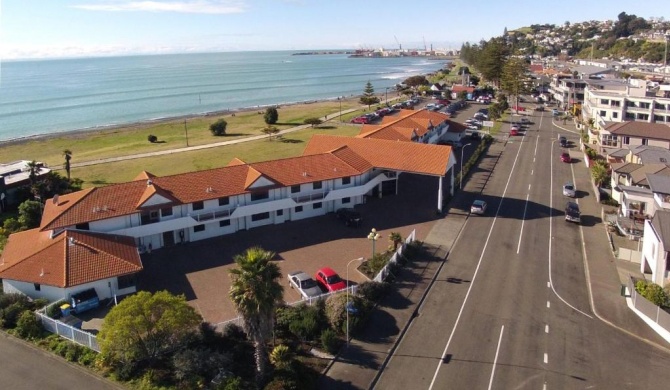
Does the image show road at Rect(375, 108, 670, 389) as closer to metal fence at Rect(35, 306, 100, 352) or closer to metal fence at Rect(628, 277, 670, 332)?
metal fence at Rect(628, 277, 670, 332)

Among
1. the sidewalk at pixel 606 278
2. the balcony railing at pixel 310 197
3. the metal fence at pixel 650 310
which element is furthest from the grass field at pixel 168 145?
the metal fence at pixel 650 310

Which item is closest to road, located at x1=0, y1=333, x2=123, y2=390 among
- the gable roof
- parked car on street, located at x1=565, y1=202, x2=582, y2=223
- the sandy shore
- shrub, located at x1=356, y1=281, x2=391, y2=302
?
shrub, located at x1=356, y1=281, x2=391, y2=302

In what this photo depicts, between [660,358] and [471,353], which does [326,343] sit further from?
[660,358]

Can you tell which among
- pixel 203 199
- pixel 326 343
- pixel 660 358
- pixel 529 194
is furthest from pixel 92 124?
pixel 660 358

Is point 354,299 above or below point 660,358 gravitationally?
above

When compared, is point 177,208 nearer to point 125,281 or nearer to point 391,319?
point 125,281

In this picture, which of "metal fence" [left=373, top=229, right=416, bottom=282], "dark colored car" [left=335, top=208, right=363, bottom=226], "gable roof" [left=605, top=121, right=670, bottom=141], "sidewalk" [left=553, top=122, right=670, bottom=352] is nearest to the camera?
"sidewalk" [left=553, top=122, right=670, bottom=352]

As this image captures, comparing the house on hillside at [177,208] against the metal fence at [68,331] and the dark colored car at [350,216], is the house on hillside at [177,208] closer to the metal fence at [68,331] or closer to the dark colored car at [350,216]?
the dark colored car at [350,216]
